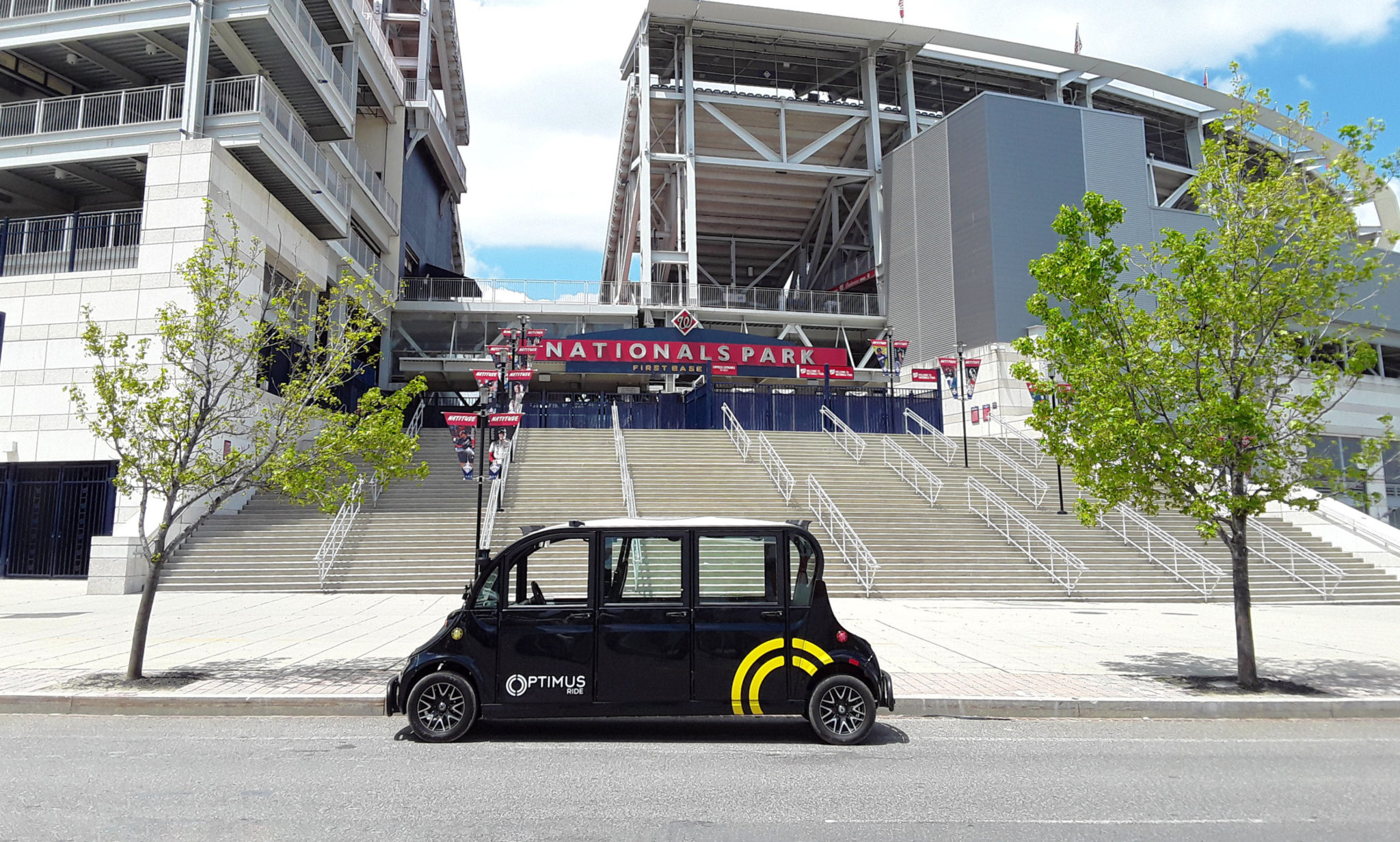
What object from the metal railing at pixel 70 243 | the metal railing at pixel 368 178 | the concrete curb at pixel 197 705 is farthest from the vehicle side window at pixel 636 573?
the metal railing at pixel 368 178

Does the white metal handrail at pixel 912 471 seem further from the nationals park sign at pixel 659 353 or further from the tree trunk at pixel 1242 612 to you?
the tree trunk at pixel 1242 612

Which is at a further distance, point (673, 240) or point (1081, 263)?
point (673, 240)

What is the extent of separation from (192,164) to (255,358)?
16.2 meters

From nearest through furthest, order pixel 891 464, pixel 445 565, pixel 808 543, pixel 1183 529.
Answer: pixel 808 543
pixel 445 565
pixel 1183 529
pixel 891 464

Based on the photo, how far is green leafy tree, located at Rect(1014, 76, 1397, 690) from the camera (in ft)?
29.8

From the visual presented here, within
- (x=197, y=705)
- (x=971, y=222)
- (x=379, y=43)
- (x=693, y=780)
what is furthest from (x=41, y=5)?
(x=971, y=222)

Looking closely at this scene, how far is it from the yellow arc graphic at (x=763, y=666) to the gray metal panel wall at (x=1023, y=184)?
34.5m

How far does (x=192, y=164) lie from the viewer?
74.4ft

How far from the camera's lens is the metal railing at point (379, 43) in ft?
120

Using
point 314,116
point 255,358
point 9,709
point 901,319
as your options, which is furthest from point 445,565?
point 901,319

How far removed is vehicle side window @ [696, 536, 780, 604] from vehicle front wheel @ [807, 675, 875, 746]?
31.3 inches

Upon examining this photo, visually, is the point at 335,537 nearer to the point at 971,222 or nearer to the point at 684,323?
the point at 684,323

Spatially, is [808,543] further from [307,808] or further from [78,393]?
[78,393]

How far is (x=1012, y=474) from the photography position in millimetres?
26547
